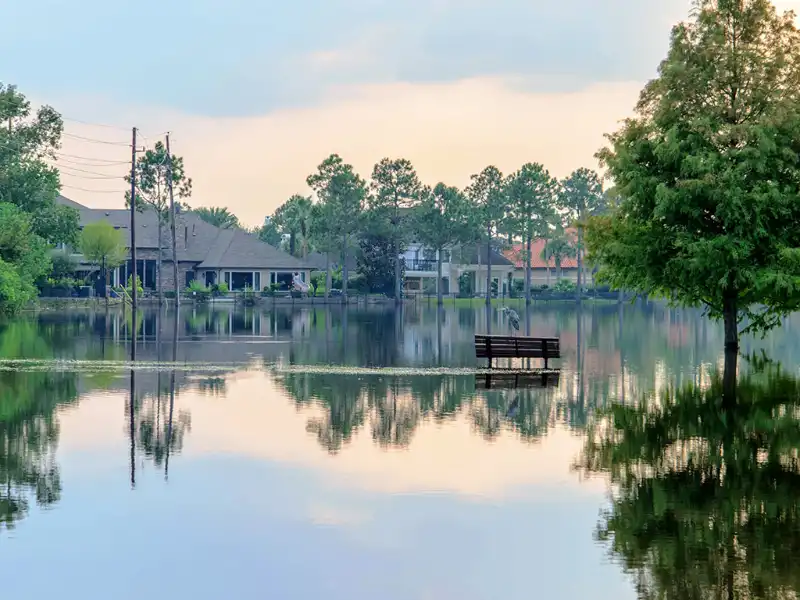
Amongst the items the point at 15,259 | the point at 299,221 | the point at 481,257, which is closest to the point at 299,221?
the point at 299,221

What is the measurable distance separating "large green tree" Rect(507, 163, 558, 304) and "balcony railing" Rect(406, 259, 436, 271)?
34.9 feet

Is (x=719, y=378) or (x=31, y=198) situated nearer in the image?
(x=719, y=378)

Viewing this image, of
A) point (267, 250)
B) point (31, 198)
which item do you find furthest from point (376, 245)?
point (31, 198)

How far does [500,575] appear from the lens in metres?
12.7

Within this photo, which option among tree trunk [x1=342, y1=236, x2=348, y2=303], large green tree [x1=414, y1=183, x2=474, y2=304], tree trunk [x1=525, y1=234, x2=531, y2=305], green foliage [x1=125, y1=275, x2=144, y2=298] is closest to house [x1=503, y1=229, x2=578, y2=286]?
tree trunk [x1=525, y1=234, x2=531, y2=305]

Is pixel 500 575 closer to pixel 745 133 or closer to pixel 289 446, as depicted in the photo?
pixel 289 446

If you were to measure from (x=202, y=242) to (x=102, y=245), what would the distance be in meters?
15.2

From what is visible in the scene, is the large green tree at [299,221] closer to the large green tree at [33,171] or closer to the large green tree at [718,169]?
the large green tree at [33,171]

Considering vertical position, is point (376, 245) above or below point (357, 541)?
above

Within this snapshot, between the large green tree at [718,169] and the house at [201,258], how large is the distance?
272 feet

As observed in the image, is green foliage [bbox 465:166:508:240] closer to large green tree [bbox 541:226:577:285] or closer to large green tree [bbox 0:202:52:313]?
large green tree [bbox 541:226:577:285]

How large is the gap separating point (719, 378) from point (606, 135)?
28.2ft

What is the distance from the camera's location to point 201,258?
118438 millimetres

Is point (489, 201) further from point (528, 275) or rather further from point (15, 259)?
point (15, 259)
